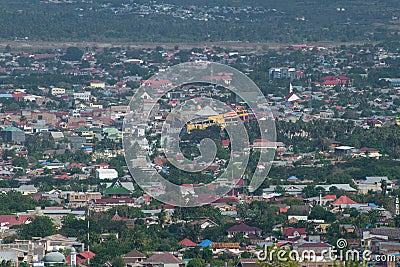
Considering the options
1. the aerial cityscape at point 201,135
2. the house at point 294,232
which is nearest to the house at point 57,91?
the aerial cityscape at point 201,135

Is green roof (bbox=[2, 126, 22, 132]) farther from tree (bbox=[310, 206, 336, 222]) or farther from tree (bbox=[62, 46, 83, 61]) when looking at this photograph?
tree (bbox=[62, 46, 83, 61])

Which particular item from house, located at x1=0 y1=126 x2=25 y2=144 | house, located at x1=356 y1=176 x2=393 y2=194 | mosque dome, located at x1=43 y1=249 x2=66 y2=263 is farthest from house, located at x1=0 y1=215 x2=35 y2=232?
house, located at x1=0 y1=126 x2=25 y2=144

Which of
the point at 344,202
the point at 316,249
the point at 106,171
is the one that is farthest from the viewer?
the point at 106,171

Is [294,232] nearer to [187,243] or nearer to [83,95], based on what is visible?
[187,243]

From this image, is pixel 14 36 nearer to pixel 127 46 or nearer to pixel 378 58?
pixel 127 46

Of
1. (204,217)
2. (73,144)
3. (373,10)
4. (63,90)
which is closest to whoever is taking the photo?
(204,217)

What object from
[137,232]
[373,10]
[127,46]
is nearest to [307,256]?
[137,232]

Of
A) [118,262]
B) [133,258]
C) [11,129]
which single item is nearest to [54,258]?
[118,262]
